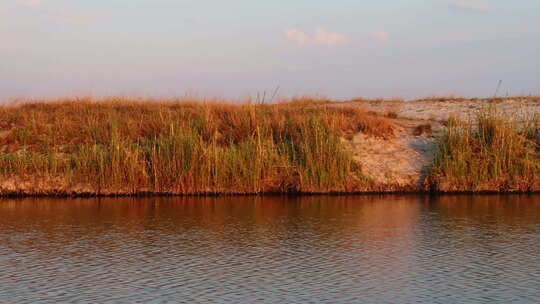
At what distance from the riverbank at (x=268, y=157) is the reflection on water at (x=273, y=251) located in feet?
5.75

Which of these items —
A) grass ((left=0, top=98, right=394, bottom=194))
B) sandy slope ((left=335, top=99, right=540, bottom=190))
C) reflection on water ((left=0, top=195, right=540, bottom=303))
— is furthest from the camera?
sandy slope ((left=335, top=99, right=540, bottom=190))

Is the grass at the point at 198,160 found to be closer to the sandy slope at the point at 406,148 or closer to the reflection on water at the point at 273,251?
the sandy slope at the point at 406,148

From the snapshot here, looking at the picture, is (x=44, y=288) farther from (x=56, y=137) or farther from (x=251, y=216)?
(x=56, y=137)

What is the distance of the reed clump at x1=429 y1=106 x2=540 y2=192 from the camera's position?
63.0 feet

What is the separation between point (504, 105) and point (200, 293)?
63.7 feet

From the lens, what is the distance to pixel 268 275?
9836mm

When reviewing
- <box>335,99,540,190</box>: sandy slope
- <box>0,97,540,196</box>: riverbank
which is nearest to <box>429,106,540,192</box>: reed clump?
<box>0,97,540,196</box>: riverbank

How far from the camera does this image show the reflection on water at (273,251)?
8.97m

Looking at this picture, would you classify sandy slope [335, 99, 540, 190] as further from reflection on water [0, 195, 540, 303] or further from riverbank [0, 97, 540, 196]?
reflection on water [0, 195, 540, 303]

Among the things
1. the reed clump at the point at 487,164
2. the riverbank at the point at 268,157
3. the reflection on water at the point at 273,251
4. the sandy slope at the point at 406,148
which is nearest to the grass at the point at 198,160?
the riverbank at the point at 268,157

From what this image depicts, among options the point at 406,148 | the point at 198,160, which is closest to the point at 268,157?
the point at 198,160

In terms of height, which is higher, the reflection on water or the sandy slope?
the sandy slope

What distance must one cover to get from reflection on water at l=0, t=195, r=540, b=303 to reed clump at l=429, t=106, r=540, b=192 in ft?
5.62

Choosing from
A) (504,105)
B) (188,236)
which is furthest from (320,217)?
(504,105)
